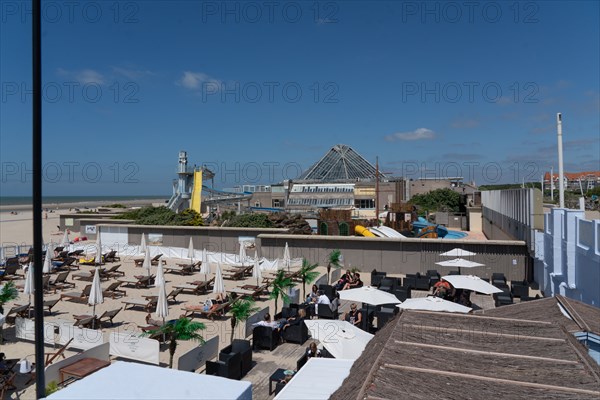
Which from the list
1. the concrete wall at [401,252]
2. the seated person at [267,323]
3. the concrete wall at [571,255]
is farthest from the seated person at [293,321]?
the concrete wall at [401,252]

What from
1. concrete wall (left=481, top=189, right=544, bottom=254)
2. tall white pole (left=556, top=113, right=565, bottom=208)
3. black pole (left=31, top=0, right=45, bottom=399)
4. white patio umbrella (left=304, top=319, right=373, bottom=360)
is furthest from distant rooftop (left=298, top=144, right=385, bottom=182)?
black pole (left=31, top=0, right=45, bottom=399)

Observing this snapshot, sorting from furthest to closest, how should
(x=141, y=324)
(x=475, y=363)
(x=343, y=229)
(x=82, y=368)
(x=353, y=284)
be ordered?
(x=343, y=229) < (x=353, y=284) < (x=141, y=324) < (x=82, y=368) < (x=475, y=363)

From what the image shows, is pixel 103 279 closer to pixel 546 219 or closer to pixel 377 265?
pixel 377 265

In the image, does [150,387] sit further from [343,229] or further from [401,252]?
[343,229]

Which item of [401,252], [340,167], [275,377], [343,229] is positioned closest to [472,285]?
[401,252]

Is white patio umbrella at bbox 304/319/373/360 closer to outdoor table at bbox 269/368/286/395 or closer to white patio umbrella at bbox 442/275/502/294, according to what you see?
outdoor table at bbox 269/368/286/395

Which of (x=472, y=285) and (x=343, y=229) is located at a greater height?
(x=343, y=229)

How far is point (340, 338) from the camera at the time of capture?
26.6 ft

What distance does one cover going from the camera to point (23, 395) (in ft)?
25.9

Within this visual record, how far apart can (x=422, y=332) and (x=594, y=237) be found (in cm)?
764

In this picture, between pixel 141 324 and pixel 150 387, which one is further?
pixel 141 324

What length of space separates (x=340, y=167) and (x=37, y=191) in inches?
3149

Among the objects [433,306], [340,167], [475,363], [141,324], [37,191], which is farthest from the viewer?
[340,167]

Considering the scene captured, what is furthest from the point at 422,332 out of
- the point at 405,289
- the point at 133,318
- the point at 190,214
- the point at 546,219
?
the point at 190,214
